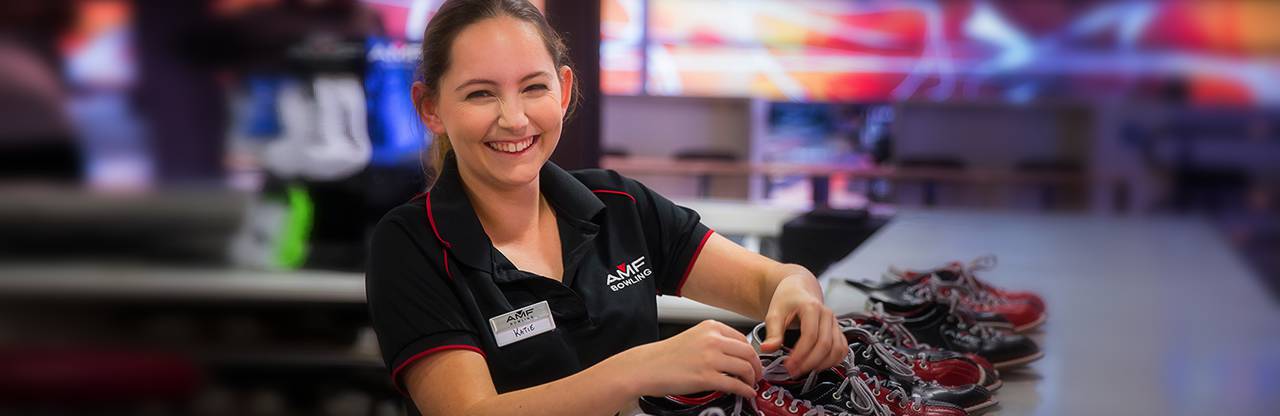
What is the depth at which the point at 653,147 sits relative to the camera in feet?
22.6

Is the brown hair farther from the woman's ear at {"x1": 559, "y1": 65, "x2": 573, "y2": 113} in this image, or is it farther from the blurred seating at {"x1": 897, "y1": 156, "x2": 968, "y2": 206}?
the blurred seating at {"x1": 897, "y1": 156, "x2": 968, "y2": 206}

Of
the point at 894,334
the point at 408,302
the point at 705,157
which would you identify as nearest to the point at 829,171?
the point at 705,157

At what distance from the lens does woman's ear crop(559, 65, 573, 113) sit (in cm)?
115

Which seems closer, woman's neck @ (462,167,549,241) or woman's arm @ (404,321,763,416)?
woman's arm @ (404,321,763,416)

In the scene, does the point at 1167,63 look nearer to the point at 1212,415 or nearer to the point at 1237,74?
the point at 1237,74

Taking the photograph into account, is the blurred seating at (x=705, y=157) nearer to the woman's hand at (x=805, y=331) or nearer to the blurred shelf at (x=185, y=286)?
the blurred shelf at (x=185, y=286)

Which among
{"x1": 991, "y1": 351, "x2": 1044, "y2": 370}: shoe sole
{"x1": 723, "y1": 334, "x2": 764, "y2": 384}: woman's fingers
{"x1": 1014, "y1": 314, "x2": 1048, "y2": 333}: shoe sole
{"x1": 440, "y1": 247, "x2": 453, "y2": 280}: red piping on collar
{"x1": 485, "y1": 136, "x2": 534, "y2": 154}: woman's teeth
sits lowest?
{"x1": 1014, "y1": 314, "x2": 1048, "y2": 333}: shoe sole

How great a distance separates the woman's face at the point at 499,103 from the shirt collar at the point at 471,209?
0.03 m

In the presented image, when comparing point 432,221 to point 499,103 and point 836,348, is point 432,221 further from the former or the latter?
point 836,348

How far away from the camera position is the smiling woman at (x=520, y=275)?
93cm

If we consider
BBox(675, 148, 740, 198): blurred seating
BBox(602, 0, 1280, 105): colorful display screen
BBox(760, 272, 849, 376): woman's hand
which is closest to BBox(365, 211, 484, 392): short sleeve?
Result: BBox(760, 272, 849, 376): woman's hand

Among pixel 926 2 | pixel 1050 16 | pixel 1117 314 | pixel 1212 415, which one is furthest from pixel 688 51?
pixel 1212 415

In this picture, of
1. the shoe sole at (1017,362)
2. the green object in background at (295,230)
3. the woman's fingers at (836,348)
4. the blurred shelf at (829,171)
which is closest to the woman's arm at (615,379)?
the woman's fingers at (836,348)

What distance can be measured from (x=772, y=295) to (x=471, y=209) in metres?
0.38
